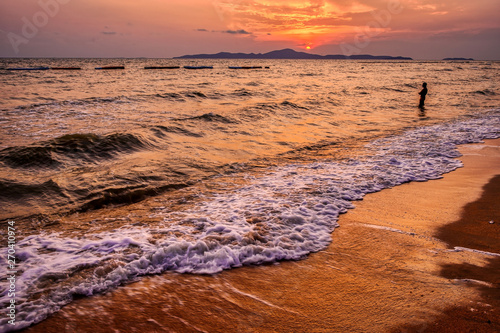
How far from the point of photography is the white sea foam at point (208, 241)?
326cm

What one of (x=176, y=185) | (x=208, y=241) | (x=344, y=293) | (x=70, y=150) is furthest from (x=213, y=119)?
(x=344, y=293)

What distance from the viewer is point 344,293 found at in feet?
Answer: 10.2

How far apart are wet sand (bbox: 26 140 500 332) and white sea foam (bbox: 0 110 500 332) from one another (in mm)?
212

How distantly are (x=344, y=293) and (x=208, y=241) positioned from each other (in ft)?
5.95

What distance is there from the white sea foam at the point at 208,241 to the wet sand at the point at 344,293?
0.21m

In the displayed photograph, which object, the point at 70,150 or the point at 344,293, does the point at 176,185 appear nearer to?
the point at 70,150

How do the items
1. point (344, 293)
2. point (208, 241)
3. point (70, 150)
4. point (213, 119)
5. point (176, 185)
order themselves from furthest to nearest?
point (213, 119), point (70, 150), point (176, 185), point (208, 241), point (344, 293)

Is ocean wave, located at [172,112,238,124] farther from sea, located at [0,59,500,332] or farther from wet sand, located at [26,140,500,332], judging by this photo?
wet sand, located at [26,140,500,332]

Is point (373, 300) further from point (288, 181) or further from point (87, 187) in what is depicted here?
point (87, 187)

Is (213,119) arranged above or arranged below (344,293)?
above

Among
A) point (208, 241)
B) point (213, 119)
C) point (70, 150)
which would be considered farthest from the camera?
point (213, 119)

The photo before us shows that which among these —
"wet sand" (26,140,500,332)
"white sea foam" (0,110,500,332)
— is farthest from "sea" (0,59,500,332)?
"wet sand" (26,140,500,332)

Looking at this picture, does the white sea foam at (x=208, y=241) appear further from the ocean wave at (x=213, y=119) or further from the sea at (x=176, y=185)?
the ocean wave at (x=213, y=119)

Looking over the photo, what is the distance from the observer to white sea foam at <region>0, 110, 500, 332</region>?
10.7 ft
